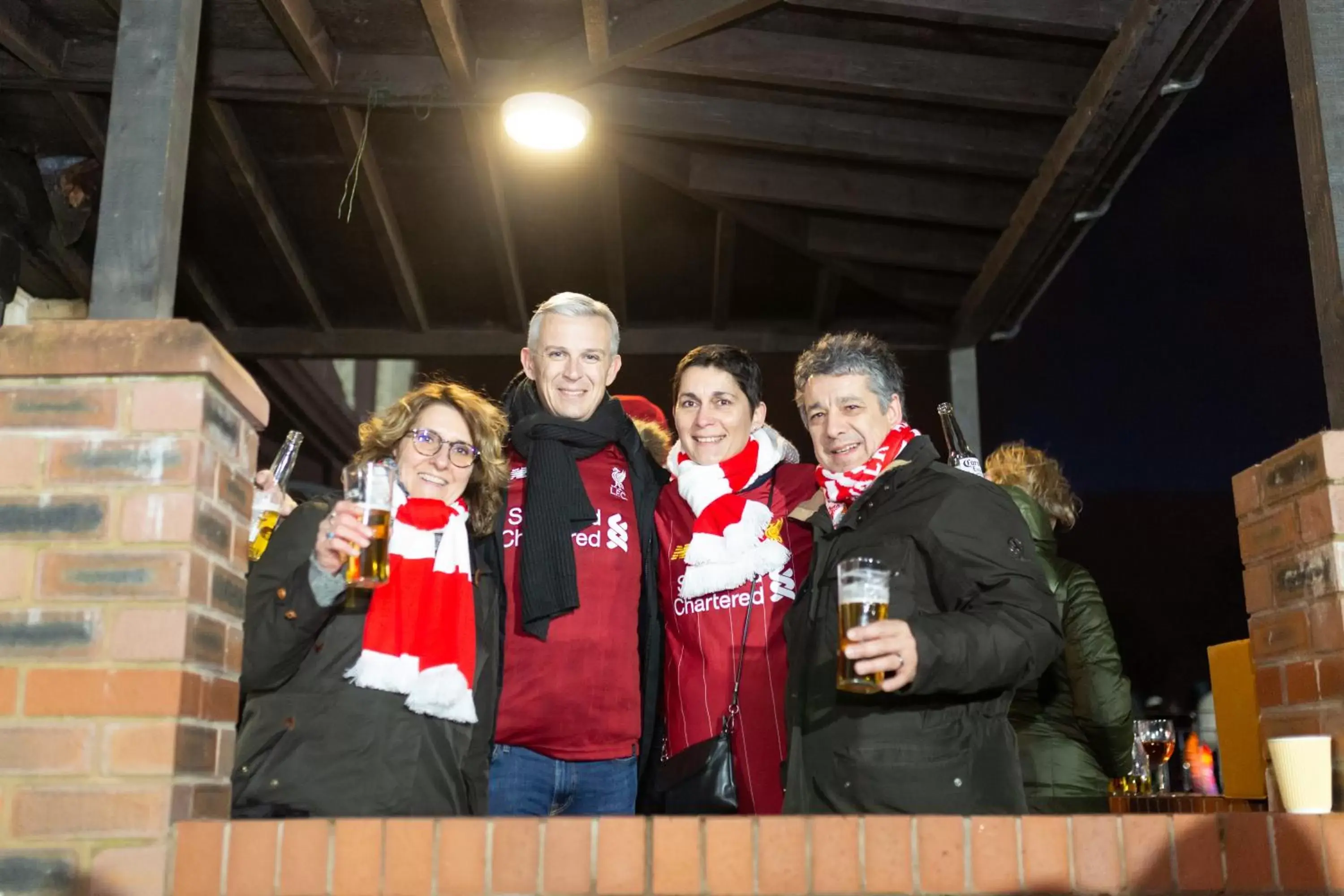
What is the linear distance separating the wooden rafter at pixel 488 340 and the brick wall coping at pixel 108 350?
3.75m

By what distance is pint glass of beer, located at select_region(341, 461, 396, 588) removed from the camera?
1.90 m

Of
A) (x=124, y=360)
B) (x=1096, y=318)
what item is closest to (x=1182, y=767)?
(x=1096, y=318)

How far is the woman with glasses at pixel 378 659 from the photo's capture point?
204 cm

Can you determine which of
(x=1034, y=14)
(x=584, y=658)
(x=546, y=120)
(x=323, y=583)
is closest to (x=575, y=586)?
(x=584, y=658)

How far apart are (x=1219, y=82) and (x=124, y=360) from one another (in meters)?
5.09

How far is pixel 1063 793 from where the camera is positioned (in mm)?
2908

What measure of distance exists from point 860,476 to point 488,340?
3775mm

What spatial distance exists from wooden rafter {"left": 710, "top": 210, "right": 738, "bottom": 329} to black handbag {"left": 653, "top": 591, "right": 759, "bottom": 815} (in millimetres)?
2758

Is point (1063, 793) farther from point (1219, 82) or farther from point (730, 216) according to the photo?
point (1219, 82)

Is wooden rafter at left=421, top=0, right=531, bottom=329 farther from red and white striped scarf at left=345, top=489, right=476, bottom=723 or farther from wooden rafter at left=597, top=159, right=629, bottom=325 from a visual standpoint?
red and white striped scarf at left=345, top=489, right=476, bottom=723

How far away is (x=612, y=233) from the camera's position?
4.81m

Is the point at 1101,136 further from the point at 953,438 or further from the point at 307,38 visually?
the point at 307,38

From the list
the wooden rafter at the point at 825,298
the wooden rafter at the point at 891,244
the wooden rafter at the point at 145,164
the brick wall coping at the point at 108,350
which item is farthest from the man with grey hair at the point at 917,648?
the wooden rafter at the point at 825,298

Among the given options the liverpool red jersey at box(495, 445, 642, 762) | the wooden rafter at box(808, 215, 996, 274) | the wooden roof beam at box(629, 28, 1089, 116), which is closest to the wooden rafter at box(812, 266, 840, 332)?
the wooden rafter at box(808, 215, 996, 274)
